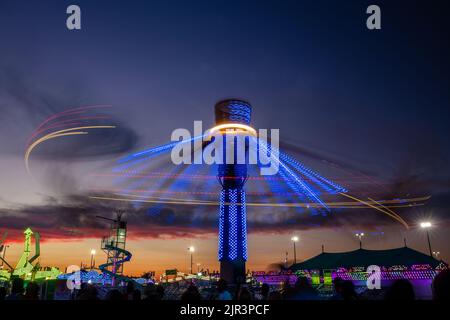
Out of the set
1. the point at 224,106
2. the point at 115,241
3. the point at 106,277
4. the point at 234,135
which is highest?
the point at 224,106

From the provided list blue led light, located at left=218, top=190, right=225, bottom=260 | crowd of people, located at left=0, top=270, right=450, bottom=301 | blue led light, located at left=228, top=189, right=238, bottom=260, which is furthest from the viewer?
blue led light, located at left=218, top=190, right=225, bottom=260

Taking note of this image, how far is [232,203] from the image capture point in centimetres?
5706

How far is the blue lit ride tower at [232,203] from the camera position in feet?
178

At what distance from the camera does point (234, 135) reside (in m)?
62.0

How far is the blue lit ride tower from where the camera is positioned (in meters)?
54.2

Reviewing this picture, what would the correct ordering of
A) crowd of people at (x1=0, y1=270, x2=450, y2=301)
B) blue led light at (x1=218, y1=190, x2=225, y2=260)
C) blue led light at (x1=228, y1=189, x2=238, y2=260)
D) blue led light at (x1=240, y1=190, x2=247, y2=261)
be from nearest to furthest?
crowd of people at (x1=0, y1=270, x2=450, y2=301) → blue led light at (x1=228, y1=189, x2=238, y2=260) → blue led light at (x1=218, y1=190, x2=225, y2=260) → blue led light at (x1=240, y1=190, x2=247, y2=261)

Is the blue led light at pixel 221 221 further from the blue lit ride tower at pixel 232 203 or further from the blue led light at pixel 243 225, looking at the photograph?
the blue led light at pixel 243 225

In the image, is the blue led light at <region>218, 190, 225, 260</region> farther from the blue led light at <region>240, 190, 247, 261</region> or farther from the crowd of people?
the crowd of people

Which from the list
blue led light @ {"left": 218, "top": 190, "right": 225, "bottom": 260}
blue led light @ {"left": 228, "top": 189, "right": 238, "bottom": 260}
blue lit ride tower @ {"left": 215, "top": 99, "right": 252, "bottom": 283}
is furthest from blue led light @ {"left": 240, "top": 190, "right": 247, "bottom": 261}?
blue led light @ {"left": 218, "top": 190, "right": 225, "bottom": 260}

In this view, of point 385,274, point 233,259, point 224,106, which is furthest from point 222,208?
point 385,274

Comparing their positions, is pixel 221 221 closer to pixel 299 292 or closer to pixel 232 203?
pixel 232 203

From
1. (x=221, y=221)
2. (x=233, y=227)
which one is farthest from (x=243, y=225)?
(x=221, y=221)
